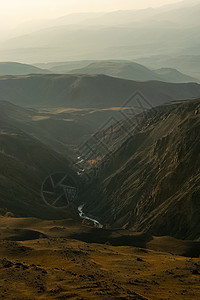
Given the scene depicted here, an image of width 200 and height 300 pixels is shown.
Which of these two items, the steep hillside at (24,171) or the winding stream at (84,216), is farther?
the winding stream at (84,216)

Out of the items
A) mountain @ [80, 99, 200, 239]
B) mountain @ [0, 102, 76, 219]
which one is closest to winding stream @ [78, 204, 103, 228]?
mountain @ [80, 99, 200, 239]

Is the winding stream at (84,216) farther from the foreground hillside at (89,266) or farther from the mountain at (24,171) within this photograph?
the foreground hillside at (89,266)

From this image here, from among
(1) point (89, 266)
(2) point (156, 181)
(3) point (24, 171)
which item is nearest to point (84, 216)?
(2) point (156, 181)

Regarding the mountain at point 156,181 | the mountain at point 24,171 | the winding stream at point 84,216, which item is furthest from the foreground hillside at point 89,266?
the winding stream at point 84,216

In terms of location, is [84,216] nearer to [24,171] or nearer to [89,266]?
[24,171]

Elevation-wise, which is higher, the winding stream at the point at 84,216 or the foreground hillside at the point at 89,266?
the foreground hillside at the point at 89,266

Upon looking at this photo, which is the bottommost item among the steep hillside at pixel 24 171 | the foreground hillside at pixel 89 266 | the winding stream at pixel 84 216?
the winding stream at pixel 84 216
